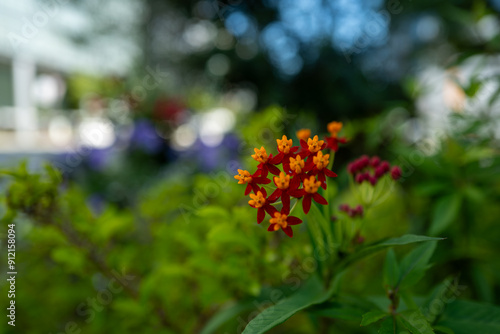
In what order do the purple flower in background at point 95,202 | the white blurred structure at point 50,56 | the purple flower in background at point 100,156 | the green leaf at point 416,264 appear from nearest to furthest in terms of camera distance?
the green leaf at point 416,264 → the purple flower in background at point 95,202 → the purple flower in background at point 100,156 → the white blurred structure at point 50,56

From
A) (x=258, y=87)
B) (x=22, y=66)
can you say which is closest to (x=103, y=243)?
(x=258, y=87)

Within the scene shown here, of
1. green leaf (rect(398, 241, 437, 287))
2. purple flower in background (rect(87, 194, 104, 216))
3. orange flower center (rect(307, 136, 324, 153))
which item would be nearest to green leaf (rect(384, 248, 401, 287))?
green leaf (rect(398, 241, 437, 287))

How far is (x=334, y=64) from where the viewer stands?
3.70m

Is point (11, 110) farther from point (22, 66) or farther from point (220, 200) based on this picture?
point (220, 200)

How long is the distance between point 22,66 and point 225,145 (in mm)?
9792

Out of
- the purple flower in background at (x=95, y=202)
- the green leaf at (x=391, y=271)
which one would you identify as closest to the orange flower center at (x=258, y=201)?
the green leaf at (x=391, y=271)

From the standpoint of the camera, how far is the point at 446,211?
90cm

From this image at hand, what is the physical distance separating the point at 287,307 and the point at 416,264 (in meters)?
0.21

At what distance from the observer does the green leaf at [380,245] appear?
1.66ft

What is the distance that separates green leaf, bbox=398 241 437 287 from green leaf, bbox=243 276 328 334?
0.13 meters

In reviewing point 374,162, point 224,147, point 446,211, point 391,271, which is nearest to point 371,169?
point 374,162

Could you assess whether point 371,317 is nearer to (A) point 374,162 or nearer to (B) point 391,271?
(B) point 391,271

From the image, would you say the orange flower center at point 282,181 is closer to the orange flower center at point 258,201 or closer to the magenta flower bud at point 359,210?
the orange flower center at point 258,201

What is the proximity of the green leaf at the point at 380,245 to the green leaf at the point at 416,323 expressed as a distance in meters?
0.10
